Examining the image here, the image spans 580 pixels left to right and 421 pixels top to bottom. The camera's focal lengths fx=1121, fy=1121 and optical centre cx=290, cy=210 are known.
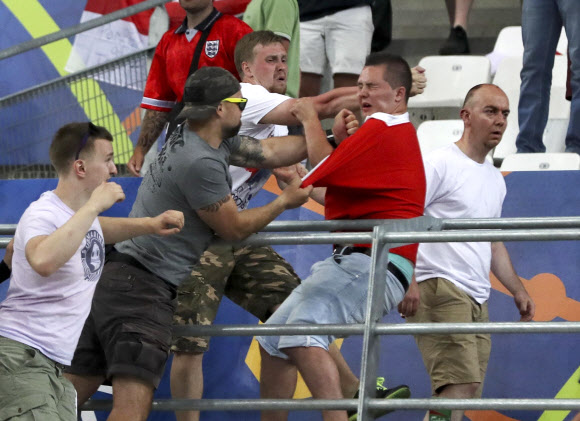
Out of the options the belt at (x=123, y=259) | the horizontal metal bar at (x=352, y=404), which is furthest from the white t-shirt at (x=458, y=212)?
the belt at (x=123, y=259)

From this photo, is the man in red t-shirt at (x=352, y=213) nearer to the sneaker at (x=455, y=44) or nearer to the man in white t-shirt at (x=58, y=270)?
the man in white t-shirt at (x=58, y=270)

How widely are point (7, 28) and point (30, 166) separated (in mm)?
1556

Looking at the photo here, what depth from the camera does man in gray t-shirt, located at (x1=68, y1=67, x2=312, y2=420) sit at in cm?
391

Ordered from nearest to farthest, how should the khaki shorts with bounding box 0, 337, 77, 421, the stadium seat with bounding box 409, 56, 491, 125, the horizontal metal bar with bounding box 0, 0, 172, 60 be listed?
1. the khaki shorts with bounding box 0, 337, 77, 421
2. the horizontal metal bar with bounding box 0, 0, 172, 60
3. the stadium seat with bounding box 409, 56, 491, 125

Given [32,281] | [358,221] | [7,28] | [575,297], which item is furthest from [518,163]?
[7,28]

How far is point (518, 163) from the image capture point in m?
5.93

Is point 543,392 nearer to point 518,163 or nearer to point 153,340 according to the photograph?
point 518,163

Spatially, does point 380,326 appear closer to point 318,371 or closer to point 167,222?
point 318,371

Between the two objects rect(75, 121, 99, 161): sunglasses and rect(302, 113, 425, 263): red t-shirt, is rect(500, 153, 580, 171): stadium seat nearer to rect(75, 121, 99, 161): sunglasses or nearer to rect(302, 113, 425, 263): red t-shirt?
rect(302, 113, 425, 263): red t-shirt

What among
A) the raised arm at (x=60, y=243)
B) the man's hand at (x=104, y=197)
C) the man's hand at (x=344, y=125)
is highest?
the man's hand at (x=344, y=125)

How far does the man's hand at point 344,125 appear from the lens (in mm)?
4426

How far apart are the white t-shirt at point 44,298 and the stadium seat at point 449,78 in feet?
13.1

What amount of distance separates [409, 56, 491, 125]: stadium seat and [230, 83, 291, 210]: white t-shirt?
8.21 feet

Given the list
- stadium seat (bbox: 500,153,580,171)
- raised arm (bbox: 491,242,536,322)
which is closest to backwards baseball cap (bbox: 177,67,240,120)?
raised arm (bbox: 491,242,536,322)
